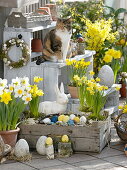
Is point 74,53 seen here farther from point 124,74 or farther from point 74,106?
point 124,74

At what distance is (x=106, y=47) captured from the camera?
848 cm

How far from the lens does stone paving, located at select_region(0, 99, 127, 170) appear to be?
216 inches

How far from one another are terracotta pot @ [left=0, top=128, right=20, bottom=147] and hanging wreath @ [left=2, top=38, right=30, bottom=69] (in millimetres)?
896

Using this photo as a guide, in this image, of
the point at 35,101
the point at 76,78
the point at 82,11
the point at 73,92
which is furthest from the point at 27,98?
the point at 82,11

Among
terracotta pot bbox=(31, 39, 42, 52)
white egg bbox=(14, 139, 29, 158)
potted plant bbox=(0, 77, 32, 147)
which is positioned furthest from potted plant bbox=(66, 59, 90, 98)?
white egg bbox=(14, 139, 29, 158)

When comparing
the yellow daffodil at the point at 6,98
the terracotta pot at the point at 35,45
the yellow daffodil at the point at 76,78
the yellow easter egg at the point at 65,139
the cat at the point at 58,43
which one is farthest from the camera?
the terracotta pot at the point at 35,45

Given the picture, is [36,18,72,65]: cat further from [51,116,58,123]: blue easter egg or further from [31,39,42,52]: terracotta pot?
[51,116,58,123]: blue easter egg

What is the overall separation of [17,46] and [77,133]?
1270mm

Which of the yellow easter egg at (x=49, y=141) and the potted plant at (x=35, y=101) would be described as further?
the potted plant at (x=35, y=101)

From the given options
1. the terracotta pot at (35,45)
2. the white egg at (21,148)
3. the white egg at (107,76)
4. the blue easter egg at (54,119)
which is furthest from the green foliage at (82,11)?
the white egg at (21,148)

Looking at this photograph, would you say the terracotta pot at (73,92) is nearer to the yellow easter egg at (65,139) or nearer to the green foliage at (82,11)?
the yellow easter egg at (65,139)

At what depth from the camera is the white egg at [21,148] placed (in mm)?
5703

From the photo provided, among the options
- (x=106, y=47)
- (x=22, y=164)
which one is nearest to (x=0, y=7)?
(x=22, y=164)

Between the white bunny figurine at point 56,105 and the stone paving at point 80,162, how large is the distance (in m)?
0.56
